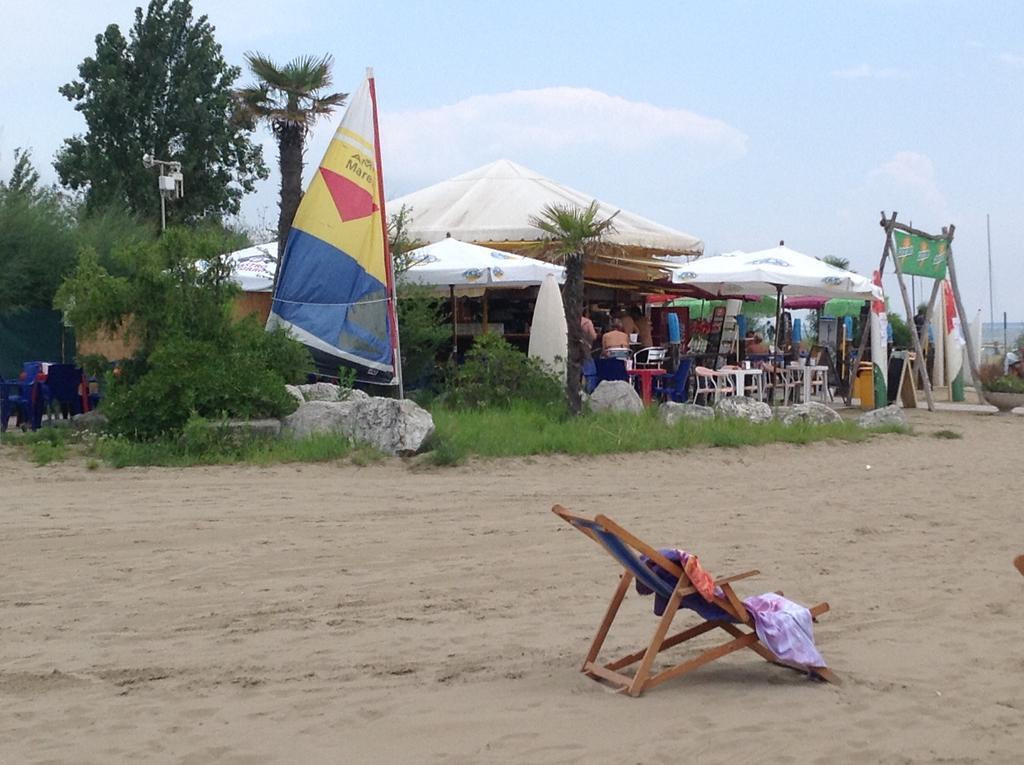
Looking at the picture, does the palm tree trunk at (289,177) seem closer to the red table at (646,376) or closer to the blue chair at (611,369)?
the blue chair at (611,369)

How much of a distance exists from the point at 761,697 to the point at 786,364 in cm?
1348

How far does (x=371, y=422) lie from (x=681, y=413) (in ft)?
12.1

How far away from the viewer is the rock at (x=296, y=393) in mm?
12025

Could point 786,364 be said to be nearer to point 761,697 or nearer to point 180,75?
point 761,697

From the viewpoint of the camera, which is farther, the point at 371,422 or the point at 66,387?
the point at 66,387

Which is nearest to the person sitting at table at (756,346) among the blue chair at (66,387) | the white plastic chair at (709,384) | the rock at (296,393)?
the white plastic chair at (709,384)

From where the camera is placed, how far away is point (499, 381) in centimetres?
1385

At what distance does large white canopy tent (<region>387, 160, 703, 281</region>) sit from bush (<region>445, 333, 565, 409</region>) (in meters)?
3.69

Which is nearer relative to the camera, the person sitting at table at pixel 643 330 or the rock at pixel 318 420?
the rock at pixel 318 420

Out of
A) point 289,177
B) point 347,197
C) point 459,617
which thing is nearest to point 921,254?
point 347,197

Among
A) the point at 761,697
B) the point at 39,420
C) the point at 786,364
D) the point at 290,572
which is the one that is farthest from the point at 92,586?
the point at 786,364

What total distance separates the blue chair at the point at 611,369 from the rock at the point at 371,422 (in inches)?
158

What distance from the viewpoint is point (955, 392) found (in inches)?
850

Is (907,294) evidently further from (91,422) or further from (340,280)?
(91,422)
